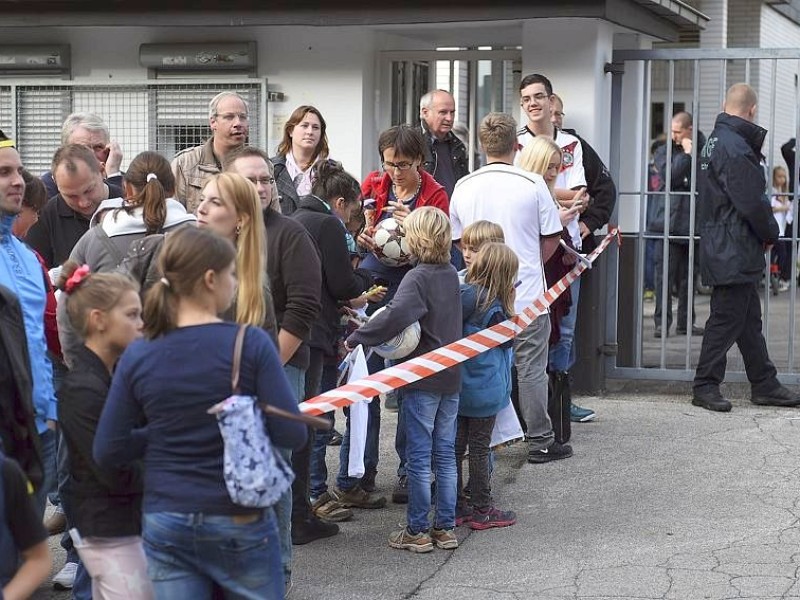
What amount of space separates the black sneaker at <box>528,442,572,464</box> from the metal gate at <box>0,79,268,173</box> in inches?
146

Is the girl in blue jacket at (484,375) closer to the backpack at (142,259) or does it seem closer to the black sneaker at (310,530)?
the black sneaker at (310,530)

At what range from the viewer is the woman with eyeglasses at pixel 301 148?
7.61 m

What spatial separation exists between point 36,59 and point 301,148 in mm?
3733

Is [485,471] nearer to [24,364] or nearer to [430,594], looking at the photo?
[430,594]

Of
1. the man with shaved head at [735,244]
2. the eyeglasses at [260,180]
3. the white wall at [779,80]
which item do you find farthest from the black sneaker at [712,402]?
the white wall at [779,80]


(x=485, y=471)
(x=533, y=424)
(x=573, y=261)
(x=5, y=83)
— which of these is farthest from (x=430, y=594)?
(x=5, y=83)

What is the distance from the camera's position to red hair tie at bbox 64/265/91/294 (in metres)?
4.21

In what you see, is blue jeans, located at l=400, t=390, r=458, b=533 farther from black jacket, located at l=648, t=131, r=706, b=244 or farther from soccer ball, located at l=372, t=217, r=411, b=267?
black jacket, located at l=648, t=131, r=706, b=244

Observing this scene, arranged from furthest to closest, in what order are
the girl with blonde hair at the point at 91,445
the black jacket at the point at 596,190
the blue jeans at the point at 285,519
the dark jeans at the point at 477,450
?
the black jacket at the point at 596,190, the dark jeans at the point at 477,450, the blue jeans at the point at 285,519, the girl with blonde hair at the point at 91,445

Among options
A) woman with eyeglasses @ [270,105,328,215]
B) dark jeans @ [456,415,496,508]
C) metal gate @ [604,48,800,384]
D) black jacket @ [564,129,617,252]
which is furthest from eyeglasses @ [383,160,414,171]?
metal gate @ [604,48,800,384]

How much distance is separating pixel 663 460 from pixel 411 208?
2123mm

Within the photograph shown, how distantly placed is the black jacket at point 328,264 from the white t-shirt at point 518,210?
4.39 feet

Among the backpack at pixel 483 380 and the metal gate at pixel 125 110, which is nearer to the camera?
the backpack at pixel 483 380

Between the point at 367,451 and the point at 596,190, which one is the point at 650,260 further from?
the point at 367,451
